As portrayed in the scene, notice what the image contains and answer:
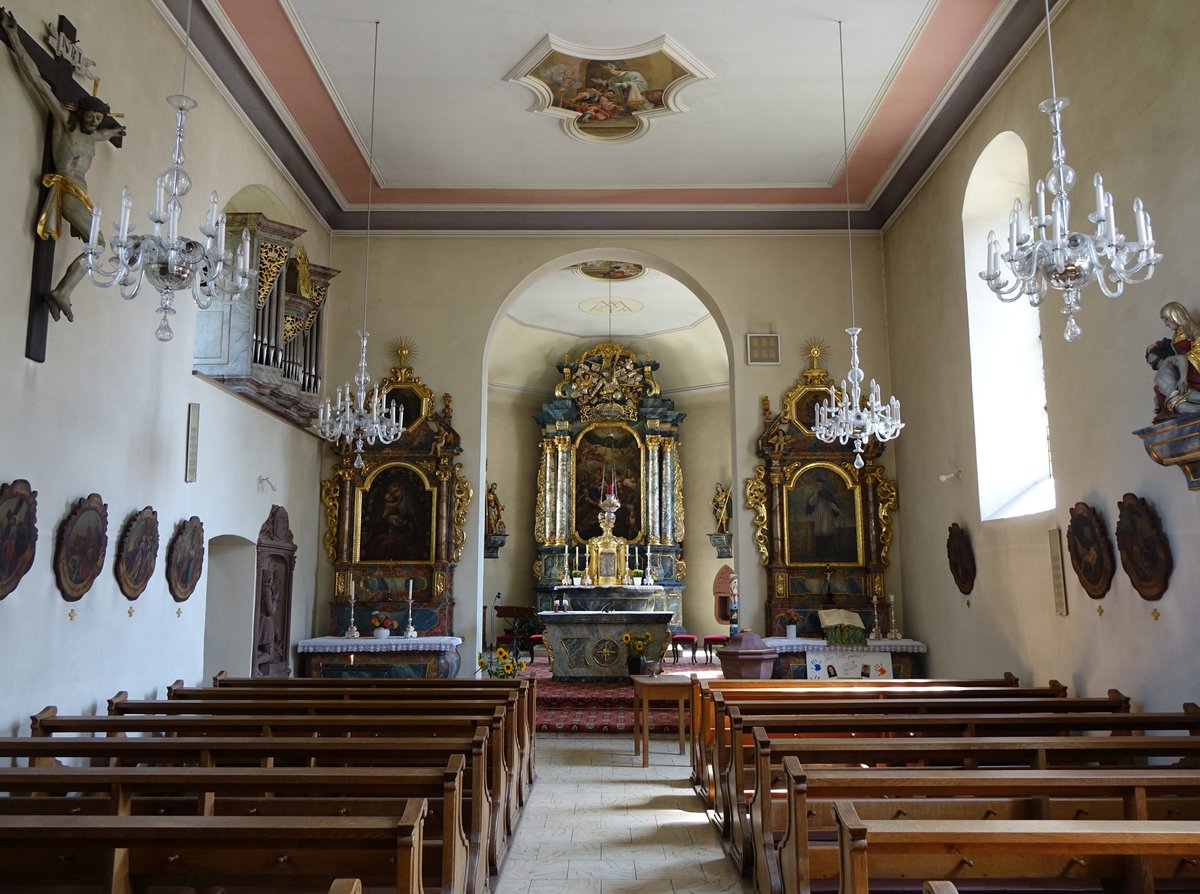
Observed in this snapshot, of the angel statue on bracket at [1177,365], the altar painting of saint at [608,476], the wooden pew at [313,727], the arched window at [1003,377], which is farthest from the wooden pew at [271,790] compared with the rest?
the altar painting of saint at [608,476]

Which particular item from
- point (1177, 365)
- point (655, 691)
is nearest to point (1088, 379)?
point (1177, 365)

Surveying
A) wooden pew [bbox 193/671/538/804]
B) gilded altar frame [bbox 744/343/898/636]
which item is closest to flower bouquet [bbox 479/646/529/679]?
wooden pew [bbox 193/671/538/804]

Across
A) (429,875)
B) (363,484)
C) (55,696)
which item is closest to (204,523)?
(55,696)

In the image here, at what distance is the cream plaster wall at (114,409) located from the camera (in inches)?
218

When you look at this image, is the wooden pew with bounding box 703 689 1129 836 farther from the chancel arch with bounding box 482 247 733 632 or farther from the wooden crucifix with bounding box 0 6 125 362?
the chancel arch with bounding box 482 247 733 632

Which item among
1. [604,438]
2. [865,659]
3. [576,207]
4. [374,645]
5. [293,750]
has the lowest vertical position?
[865,659]

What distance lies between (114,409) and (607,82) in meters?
5.56

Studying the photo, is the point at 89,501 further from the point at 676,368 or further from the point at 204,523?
the point at 676,368

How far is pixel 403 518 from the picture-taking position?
11.9m

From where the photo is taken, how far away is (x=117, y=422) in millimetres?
6711

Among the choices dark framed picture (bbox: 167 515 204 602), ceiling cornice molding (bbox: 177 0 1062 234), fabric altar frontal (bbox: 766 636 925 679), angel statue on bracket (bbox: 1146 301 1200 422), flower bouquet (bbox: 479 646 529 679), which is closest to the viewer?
angel statue on bracket (bbox: 1146 301 1200 422)

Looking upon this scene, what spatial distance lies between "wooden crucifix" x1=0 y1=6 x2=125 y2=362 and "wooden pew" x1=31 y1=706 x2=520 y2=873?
2216 millimetres

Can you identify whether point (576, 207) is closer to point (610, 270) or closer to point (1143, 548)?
point (610, 270)

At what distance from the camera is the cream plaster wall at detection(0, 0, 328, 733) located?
5547mm
